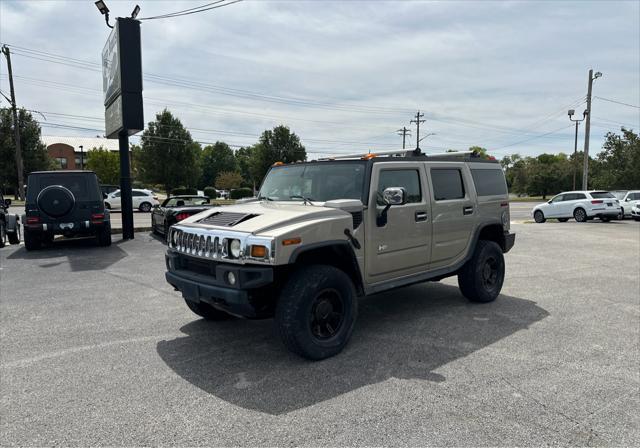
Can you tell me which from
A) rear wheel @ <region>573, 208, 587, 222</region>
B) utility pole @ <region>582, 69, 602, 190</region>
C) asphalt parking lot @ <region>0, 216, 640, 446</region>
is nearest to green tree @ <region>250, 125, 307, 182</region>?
utility pole @ <region>582, 69, 602, 190</region>

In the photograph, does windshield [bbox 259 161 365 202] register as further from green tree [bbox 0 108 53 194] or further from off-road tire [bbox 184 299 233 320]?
green tree [bbox 0 108 53 194]

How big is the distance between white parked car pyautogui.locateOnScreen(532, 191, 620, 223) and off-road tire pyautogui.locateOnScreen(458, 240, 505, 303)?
1665 centimetres

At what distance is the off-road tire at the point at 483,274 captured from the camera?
570 cm

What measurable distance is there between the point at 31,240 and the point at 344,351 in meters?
9.76

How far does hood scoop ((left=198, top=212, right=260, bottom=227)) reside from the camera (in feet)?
13.2

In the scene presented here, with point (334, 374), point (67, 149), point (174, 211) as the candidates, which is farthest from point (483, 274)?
point (67, 149)

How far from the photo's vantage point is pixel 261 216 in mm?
4027

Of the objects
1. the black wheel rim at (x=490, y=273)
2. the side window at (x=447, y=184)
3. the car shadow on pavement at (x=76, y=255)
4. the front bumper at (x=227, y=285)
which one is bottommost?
the car shadow on pavement at (x=76, y=255)

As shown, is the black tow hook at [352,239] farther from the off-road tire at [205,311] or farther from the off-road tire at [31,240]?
the off-road tire at [31,240]

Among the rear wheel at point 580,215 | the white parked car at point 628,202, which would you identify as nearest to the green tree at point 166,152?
the rear wheel at point 580,215

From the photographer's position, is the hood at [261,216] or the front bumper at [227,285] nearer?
the front bumper at [227,285]

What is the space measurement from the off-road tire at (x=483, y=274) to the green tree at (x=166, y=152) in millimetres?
39338

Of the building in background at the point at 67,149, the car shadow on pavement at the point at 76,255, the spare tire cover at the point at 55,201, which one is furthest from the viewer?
the building in background at the point at 67,149

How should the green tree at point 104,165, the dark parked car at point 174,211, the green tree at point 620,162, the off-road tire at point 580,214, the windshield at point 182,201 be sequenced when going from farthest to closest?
the green tree at point 104,165, the green tree at point 620,162, the off-road tire at point 580,214, the windshield at point 182,201, the dark parked car at point 174,211
